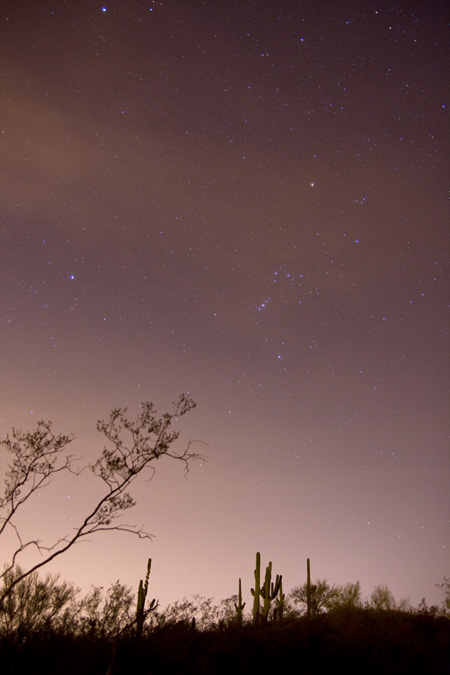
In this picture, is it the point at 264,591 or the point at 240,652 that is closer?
the point at 240,652

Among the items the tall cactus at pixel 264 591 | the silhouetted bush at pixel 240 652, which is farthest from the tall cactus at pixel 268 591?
the silhouetted bush at pixel 240 652

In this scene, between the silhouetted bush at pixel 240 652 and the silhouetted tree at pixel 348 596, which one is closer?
the silhouetted bush at pixel 240 652

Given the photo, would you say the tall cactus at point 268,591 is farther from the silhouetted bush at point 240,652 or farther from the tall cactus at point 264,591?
the silhouetted bush at point 240,652

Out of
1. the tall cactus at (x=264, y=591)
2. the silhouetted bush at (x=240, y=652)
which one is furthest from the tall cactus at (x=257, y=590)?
the silhouetted bush at (x=240, y=652)

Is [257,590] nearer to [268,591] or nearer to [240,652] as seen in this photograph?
[268,591]

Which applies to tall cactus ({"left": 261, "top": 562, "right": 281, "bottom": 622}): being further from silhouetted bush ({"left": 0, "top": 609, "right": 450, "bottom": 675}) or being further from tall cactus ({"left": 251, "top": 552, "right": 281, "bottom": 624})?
silhouetted bush ({"left": 0, "top": 609, "right": 450, "bottom": 675})

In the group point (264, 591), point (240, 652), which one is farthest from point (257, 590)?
point (240, 652)

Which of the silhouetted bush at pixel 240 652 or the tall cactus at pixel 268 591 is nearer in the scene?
the silhouetted bush at pixel 240 652

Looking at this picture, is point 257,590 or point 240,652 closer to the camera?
point 240,652

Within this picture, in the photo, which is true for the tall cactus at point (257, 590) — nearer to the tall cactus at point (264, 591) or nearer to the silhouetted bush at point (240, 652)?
the tall cactus at point (264, 591)

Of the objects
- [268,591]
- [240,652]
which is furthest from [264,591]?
[240,652]

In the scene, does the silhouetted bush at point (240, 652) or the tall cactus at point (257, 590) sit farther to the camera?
the tall cactus at point (257, 590)

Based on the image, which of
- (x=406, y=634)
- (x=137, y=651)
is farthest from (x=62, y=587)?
(x=406, y=634)

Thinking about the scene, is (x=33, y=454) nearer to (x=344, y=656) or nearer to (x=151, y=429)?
(x=151, y=429)
